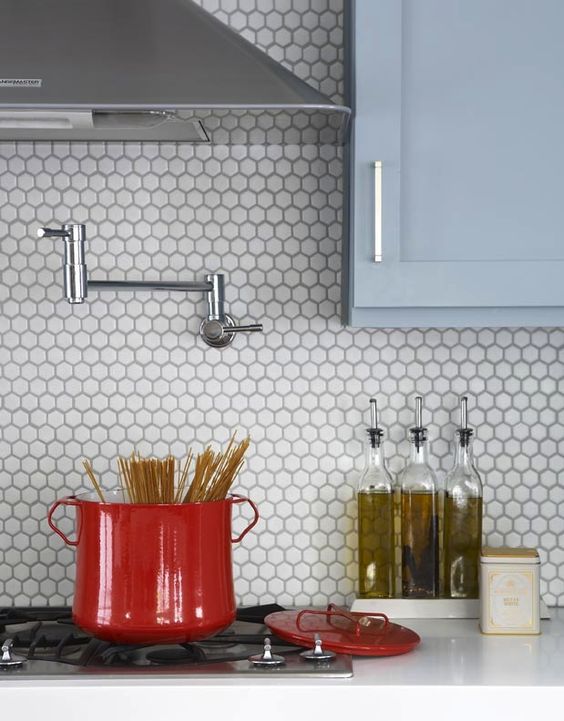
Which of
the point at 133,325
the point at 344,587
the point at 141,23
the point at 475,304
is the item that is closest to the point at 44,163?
the point at 133,325

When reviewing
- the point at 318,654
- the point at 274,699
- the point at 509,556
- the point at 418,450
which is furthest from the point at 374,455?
the point at 274,699

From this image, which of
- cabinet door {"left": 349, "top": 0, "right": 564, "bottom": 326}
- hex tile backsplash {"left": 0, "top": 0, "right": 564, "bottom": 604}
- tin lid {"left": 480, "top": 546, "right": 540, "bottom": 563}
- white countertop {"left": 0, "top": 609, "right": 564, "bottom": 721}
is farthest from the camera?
hex tile backsplash {"left": 0, "top": 0, "right": 564, "bottom": 604}

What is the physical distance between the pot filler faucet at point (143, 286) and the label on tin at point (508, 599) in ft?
2.17

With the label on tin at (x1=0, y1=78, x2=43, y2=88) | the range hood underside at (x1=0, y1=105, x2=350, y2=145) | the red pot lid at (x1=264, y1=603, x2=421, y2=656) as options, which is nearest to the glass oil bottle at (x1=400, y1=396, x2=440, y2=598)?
the red pot lid at (x1=264, y1=603, x2=421, y2=656)

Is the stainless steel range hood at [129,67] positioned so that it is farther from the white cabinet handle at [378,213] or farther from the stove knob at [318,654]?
the stove knob at [318,654]

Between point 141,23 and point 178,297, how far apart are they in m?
0.60

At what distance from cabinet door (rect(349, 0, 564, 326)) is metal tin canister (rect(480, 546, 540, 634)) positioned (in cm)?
49

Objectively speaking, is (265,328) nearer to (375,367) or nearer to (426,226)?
(375,367)

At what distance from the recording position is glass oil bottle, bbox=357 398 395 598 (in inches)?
76.9

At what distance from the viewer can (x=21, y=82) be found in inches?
61.4

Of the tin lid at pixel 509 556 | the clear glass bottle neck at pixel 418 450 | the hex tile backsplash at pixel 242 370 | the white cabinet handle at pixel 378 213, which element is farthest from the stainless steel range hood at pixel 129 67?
the tin lid at pixel 509 556

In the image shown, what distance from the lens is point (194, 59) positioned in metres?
1.59

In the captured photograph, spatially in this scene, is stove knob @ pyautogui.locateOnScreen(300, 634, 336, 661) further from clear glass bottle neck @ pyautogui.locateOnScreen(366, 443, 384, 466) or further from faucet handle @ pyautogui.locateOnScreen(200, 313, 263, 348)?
faucet handle @ pyautogui.locateOnScreen(200, 313, 263, 348)

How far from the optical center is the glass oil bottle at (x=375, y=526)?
1954 millimetres
